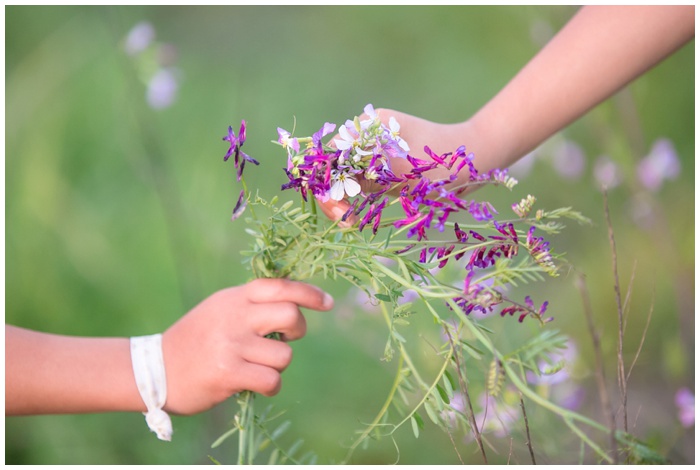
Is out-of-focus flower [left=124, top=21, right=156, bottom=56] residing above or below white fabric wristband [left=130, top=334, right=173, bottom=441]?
above

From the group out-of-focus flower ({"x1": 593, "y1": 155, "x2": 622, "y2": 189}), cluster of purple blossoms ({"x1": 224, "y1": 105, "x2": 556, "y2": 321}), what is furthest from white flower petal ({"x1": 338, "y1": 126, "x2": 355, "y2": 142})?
out-of-focus flower ({"x1": 593, "y1": 155, "x2": 622, "y2": 189})

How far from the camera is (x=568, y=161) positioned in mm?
1594

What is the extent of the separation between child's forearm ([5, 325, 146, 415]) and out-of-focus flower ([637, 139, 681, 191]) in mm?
1014

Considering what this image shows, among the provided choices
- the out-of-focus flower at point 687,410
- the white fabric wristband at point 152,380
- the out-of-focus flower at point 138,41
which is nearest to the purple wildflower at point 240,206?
the white fabric wristband at point 152,380

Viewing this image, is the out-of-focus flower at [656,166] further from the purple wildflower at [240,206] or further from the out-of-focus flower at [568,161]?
the purple wildflower at [240,206]

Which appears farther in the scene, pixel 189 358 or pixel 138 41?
pixel 138 41

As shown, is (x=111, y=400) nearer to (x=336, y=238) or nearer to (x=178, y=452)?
(x=336, y=238)

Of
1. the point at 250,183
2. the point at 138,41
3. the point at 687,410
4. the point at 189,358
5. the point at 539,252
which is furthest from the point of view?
the point at 250,183

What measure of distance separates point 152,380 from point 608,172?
3.37 ft

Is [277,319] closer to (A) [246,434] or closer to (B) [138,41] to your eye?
(A) [246,434]

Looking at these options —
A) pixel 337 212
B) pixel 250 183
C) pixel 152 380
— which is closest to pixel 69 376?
pixel 152 380

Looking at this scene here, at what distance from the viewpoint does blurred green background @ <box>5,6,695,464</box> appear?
50.8 inches

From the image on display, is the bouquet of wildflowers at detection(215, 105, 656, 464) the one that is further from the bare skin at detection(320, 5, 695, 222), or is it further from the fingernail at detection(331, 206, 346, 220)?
the bare skin at detection(320, 5, 695, 222)

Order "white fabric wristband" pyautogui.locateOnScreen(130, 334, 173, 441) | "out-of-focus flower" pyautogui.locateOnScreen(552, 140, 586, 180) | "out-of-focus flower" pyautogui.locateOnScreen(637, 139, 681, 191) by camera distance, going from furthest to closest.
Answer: "out-of-focus flower" pyautogui.locateOnScreen(552, 140, 586, 180), "out-of-focus flower" pyautogui.locateOnScreen(637, 139, 681, 191), "white fabric wristband" pyautogui.locateOnScreen(130, 334, 173, 441)
